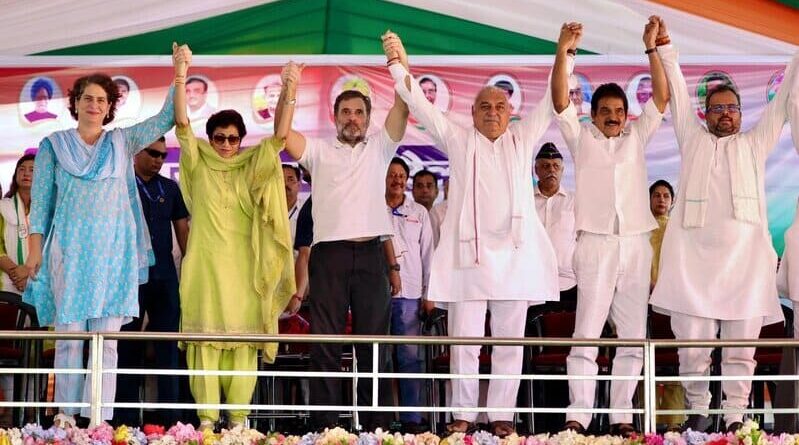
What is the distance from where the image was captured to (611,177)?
246 inches

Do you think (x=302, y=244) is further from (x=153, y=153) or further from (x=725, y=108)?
(x=725, y=108)

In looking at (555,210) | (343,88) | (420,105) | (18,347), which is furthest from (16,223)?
(555,210)

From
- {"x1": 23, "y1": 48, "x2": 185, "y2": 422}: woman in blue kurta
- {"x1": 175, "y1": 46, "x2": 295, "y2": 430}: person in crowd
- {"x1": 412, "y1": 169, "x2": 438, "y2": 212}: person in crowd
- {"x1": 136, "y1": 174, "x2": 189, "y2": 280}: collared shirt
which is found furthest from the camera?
{"x1": 412, "y1": 169, "x2": 438, "y2": 212}: person in crowd

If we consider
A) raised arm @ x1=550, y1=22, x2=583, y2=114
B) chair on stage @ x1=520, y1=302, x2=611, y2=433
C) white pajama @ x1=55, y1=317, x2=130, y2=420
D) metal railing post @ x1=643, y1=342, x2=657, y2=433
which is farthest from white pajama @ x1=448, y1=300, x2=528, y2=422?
white pajama @ x1=55, y1=317, x2=130, y2=420

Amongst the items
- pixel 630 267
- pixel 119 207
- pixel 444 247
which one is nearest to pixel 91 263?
pixel 119 207

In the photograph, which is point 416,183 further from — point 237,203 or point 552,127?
point 237,203

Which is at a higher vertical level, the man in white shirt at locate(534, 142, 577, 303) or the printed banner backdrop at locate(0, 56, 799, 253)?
the printed banner backdrop at locate(0, 56, 799, 253)

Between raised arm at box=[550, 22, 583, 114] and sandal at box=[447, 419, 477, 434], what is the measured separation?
148 cm

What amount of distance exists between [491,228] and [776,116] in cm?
137

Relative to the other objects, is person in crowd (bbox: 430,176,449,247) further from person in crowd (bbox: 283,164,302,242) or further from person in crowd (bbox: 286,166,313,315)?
person in crowd (bbox: 286,166,313,315)

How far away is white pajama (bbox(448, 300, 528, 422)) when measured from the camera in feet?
19.4

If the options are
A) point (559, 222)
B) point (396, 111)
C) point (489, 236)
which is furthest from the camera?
point (559, 222)

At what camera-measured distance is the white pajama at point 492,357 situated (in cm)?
593

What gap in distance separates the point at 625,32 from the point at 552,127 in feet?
2.48
